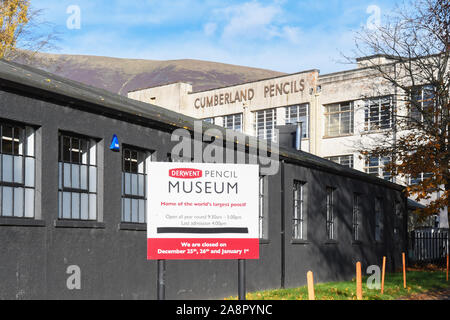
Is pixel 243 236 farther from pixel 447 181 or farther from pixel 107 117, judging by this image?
pixel 447 181

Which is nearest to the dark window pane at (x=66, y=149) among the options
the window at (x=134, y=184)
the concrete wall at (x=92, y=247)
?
the concrete wall at (x=92, y=247)

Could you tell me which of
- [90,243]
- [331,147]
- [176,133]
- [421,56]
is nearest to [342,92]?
[331,147]

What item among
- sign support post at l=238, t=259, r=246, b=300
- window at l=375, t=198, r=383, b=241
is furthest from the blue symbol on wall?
window at l=375, t=198, r=383, b=241

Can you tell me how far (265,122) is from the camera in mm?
55125

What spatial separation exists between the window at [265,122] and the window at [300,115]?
1293 millimetres

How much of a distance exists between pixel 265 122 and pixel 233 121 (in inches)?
147

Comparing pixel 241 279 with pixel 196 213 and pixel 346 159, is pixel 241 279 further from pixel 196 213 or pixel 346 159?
pixel 346 159

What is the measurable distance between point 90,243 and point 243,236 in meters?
4.54

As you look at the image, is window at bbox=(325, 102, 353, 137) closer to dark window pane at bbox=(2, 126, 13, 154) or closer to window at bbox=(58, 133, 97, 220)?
window at bbox=(58, 133, 97, 220)

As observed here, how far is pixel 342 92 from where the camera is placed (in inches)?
1977

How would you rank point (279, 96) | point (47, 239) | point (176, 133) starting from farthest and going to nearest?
point (279, 96) → point (176, 133) → point (47, 239)

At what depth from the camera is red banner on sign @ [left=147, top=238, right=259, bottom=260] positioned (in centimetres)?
930

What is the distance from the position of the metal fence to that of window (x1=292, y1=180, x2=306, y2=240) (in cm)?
1410

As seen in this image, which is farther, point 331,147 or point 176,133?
point 331,147
